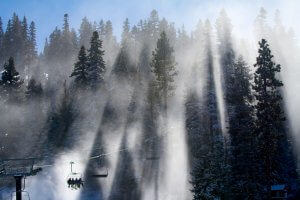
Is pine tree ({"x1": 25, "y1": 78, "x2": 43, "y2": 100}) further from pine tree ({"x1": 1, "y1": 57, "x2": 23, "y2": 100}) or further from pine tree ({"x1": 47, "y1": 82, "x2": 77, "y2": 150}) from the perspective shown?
pine tree ({"x1": 1, "y1": 57, "x2": 23, "y2": 100})

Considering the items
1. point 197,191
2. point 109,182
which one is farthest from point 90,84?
point 197,191

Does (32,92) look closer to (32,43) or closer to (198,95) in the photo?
(198,95)

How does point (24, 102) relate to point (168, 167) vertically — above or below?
above

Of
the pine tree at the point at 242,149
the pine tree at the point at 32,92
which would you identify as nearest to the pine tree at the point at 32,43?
the pine tree at the point at 32,92

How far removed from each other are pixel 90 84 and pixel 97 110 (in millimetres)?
Result: 5522

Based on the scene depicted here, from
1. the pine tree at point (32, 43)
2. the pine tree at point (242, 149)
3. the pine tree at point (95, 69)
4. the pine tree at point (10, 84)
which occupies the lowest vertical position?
the pine tree at point (242, 149)

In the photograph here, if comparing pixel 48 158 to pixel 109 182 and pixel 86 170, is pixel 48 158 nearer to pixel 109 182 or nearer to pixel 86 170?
pixel 86 170

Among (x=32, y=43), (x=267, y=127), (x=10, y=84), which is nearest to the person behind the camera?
(x=267, y=127)

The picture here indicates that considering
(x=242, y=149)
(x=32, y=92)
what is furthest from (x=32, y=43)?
(x=242, y=149)

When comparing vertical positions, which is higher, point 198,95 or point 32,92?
point 32,92

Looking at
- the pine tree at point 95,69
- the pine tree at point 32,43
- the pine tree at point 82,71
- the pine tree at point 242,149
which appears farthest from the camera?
the pine tree at point 32,43

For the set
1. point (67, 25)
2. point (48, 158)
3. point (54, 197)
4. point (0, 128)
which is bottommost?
point (54, 197)

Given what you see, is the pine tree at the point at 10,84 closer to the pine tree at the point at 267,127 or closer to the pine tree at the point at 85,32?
the pine tree at the point at 267,127

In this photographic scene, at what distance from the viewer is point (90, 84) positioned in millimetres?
76062
